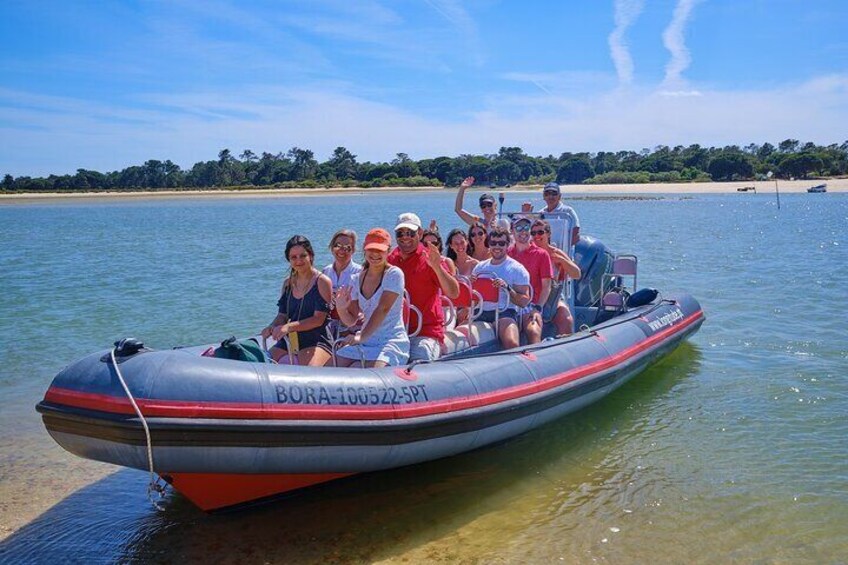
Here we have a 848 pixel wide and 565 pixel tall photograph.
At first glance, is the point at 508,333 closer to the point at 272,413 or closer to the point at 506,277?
the point at 506,277

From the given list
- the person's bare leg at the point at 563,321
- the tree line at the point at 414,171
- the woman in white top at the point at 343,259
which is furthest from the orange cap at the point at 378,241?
the tree line at the point at 414,171

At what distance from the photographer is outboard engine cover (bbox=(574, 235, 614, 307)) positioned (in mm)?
8219

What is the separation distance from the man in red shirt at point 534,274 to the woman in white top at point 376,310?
5.15ft

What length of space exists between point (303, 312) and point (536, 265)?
6.96 feet

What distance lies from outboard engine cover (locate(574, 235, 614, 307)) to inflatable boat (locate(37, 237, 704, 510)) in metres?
2.58

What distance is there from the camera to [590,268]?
26.9 ft

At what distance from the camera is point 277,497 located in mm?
4879

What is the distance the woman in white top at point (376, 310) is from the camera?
4.93 meters

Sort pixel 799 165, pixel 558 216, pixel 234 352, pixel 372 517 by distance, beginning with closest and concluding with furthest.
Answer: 1. pixel 234 352
2. pixel 372 517
3. pixel 558 216
4. pixel 799 165

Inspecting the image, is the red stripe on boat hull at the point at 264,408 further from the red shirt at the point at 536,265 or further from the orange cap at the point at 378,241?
the red shirt at the point at 536,265

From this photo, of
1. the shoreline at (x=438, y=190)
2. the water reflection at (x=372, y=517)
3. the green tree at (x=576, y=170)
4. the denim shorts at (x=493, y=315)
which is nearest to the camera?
the water reflection at (x=372, y=517)

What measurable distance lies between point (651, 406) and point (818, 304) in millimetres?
5966

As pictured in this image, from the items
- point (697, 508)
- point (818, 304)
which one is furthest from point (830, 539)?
point (818, 304)

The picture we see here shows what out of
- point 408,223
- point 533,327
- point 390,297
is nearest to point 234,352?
point 390,297
